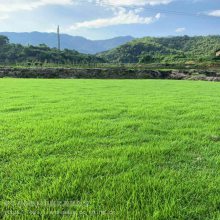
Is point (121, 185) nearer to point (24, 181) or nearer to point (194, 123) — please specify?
point (24, 181)

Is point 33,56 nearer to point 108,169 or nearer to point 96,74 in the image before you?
point 96,74

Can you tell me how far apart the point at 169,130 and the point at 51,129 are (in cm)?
244

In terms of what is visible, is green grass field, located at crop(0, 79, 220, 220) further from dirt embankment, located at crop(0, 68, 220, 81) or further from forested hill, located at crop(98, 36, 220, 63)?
forested hill, located at crop(98, 36, 220, 63)

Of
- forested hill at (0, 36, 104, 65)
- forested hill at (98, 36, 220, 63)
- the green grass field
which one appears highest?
forested hill at (98, 36, 220, 63)

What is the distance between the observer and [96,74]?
41312mm

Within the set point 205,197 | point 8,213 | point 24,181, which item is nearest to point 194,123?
point 205,197

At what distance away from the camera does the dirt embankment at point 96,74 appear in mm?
37722

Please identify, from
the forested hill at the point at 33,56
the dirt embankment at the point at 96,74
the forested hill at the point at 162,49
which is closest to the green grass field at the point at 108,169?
the dirt embankment at the point at 96,74

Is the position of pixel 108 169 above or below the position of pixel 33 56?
below

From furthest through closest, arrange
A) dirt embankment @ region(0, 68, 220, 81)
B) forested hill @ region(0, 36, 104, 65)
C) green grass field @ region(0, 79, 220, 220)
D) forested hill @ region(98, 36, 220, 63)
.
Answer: forested hill @ region(98, 36, 220, 63) < forested hill @ region(0, 36, 104, 65) < dirt embankment @ region(0, 68, 220, 81) < green grass field @ region(0, 79, 220, 220)

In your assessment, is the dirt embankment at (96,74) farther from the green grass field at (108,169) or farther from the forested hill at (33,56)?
the forested hill at (33,56)

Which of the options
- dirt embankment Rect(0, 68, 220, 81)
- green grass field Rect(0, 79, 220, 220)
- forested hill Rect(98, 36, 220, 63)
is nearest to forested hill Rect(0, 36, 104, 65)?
forested hill Rect(98, 36, 220, 63)

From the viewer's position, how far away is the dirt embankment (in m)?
37.7

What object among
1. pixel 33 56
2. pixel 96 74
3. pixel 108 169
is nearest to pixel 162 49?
pixel 33 56
